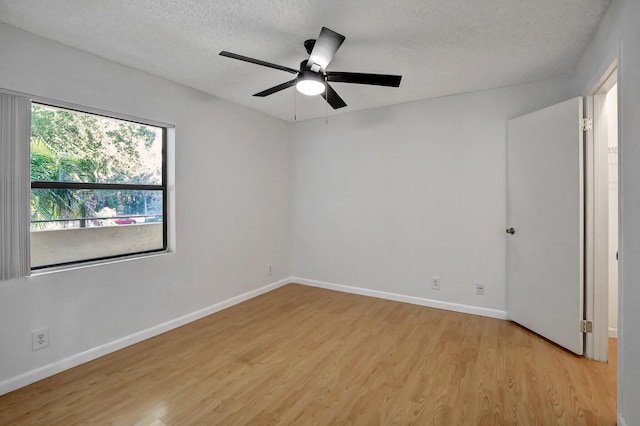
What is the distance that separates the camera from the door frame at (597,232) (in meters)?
2.46

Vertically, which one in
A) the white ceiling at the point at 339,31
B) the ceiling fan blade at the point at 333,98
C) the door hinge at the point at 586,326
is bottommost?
the door hinge at the point at 586,326

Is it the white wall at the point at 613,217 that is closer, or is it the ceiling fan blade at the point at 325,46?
the ceiling fan blade at the point at 325,46

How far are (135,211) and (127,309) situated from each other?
0.93 metres

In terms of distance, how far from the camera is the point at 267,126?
4402mm

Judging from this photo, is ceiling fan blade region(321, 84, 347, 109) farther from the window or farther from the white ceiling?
the window

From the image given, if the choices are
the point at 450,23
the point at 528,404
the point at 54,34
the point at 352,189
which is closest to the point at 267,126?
the point at 352,189

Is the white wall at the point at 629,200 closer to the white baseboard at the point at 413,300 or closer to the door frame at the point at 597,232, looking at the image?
the door frame at the point at 597,232

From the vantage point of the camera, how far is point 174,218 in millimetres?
3213

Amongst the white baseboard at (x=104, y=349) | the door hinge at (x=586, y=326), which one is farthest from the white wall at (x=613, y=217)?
the white baseboard at (x=104, y=349)

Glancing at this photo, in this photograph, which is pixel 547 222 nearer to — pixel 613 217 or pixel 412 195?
pixel 613 217

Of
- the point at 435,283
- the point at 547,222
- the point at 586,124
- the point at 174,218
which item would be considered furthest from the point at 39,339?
the point at 586,124

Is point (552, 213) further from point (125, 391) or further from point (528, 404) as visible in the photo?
point (125, 391)

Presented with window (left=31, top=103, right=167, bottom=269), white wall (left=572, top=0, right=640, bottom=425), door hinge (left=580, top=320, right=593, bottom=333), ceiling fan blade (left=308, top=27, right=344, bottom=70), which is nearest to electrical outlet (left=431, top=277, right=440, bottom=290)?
door hinge (left=580, top=320, right=593, bottom=333)

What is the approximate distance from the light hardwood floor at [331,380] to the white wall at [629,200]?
39cm
